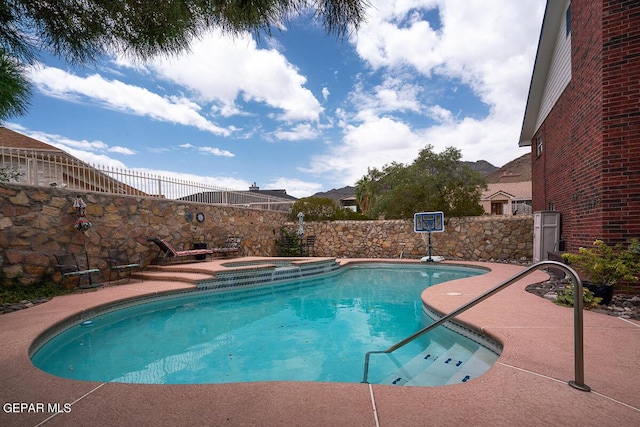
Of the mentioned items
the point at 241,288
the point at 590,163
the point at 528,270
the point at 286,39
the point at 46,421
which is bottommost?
the point at 241,288

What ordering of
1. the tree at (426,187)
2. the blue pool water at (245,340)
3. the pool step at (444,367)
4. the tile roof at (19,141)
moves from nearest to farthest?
the pool step at (444,367)
the blue pool water at (245,340)
the tile roof at (19,141)
the tree at (426,187)

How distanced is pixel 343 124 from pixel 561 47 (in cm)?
949

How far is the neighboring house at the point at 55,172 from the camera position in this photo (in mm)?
6234

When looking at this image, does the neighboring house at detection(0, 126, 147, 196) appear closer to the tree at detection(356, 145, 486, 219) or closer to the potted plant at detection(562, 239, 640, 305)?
the potted plant at detection(562, 239, 640, 305)

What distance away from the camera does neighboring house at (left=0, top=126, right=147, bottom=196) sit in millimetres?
6234

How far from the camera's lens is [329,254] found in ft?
46.0

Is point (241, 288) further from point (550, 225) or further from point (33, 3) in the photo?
point (550, 225)

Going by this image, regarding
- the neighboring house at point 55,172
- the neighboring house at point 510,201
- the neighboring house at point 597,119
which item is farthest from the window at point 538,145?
the neighboring house at point 510,201

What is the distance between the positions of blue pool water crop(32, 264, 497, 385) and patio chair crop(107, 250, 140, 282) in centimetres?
210

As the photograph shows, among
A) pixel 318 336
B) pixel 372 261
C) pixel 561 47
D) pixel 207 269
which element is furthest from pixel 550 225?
pixel 207 269

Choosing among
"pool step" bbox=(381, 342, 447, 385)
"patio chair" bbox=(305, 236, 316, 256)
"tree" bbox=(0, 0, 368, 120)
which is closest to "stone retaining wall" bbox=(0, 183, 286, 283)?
"patio chair" bbox=(305, 236, 316, 256)

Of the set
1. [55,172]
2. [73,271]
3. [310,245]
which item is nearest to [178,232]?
[73,271]

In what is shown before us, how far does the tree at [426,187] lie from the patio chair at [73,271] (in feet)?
37.7

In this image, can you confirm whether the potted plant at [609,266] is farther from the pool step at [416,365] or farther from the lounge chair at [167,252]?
the lounge chair at [167,252]
